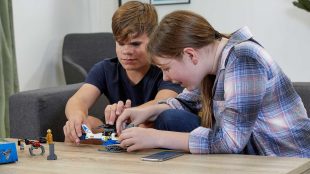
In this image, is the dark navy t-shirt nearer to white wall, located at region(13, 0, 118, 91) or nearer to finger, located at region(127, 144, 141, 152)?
finger, located at region(127, 144, 141, 152)

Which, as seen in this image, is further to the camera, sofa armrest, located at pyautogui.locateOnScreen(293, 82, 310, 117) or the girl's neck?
sofa armrest, located at pyautogui.locateOnScreen(293, 82, 310, 117)

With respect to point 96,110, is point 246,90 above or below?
above

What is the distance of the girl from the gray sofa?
2.79 ft

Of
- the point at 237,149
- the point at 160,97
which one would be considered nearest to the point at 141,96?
the point at 160,97

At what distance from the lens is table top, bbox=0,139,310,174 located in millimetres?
1275

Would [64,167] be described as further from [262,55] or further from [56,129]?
[56,129]

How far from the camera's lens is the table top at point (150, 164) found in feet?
4.18

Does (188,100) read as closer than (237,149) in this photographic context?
No

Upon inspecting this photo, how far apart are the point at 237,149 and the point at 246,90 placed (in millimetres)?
154

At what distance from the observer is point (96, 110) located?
271 cm

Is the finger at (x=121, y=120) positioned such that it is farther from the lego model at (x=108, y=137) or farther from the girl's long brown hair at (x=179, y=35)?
the girl's long brown hair at (x=179, y=35)

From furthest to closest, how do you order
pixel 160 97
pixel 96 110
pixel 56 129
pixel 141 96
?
1. pixel 96 110
2. pixel 56 129
3. pixel 141 96
4. pixel 160 97

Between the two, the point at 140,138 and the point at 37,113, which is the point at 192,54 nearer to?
the point at 140,138

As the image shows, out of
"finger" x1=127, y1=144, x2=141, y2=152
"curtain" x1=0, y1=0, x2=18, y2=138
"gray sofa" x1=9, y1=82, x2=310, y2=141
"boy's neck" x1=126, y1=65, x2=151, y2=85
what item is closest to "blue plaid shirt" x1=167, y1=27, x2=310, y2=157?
"finger" x1=127, y1=144, x2=141, y2=152
